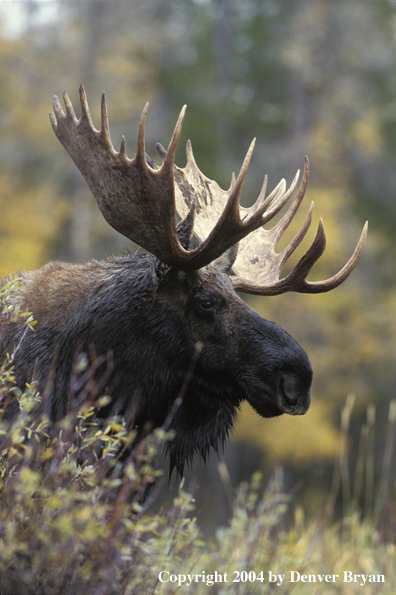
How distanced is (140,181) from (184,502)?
4.96 ft

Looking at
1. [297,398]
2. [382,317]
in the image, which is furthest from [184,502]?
[382,317]

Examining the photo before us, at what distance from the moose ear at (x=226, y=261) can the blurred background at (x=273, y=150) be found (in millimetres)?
9178

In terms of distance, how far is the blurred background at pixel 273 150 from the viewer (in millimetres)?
14469

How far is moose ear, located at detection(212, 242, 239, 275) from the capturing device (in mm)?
3900

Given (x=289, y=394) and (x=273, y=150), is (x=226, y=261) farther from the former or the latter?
(x=273, y=150)

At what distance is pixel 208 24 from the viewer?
70.1ft

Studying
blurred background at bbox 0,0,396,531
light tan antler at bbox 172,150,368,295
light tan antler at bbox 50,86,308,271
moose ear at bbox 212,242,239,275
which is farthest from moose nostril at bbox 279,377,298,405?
blurred background at bbox 0,0,396,531

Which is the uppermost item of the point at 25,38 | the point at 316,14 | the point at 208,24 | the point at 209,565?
the point at 208,24

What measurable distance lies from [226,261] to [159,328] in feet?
2.79

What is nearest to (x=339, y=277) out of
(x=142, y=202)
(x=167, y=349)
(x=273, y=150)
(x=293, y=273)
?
(x=293, y=273)

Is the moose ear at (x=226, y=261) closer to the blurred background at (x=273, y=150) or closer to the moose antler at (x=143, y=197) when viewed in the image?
the moose antler at (x=143, y=197)

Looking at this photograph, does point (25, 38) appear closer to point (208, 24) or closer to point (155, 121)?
point (155, 121)

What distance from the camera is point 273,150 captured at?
54.6ft

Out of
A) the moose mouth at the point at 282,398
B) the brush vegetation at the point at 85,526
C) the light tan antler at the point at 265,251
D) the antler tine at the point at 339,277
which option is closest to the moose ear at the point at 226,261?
the light tan antler at the point at 265,251
